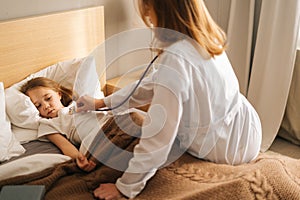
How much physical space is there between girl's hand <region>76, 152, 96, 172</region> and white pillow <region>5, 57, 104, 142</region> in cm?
40

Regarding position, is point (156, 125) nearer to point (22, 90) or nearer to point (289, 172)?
point (289, 172)

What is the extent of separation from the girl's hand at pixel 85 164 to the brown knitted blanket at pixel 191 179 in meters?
0.02

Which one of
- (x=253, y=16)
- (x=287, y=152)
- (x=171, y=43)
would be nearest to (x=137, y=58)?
(x=253, y=16)

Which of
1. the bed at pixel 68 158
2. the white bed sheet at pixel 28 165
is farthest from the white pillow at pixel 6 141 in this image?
the white bed sheet at pixel 28 165

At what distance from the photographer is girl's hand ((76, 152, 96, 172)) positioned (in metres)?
1.65

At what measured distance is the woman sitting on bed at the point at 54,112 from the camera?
1.94m

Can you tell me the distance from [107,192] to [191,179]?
0.29 meters

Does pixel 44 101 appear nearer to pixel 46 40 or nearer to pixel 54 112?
pixel 54 112

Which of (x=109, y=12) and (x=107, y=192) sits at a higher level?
(x=109, y=12)

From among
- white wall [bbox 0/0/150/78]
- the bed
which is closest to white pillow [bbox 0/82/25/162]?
the bed

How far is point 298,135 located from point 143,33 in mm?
1206

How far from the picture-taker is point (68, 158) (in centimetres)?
177

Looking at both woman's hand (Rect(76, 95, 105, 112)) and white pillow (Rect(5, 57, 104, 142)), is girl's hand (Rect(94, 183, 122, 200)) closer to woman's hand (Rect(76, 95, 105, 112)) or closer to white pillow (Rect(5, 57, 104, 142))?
woman's hand (Rect(76, 95, 105, 112))

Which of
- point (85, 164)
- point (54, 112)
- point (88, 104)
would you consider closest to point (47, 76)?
point (54, 112)
